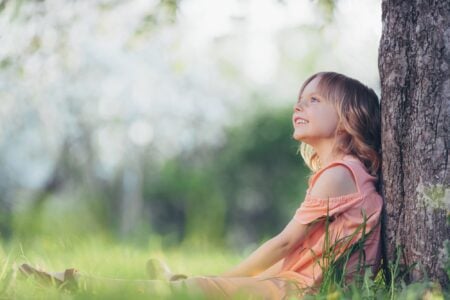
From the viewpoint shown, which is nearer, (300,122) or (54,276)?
(54,276)

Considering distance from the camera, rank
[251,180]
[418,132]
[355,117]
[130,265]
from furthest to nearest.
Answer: [251,180] → [130,265] → [355,117] → [418,132]

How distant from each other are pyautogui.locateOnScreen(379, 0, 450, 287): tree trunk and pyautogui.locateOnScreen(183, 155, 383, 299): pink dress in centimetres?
7

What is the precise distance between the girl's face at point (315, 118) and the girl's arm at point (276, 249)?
386 millimetres

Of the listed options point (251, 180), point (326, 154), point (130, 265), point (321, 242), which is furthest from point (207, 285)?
point (251, 180)

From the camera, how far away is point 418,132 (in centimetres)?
261

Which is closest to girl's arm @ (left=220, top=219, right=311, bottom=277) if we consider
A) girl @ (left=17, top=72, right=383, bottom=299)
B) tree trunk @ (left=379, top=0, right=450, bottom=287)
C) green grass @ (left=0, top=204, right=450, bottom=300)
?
girl @ (left=17, top=72, right=383, bottom=299)

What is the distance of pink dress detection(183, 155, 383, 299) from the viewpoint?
269cm

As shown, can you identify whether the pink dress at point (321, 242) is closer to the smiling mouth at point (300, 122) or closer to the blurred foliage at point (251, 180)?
the smiling mouth at point (300, 122)

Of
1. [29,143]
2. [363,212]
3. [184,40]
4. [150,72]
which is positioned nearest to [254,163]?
[150,72]

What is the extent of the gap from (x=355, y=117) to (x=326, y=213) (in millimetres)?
431

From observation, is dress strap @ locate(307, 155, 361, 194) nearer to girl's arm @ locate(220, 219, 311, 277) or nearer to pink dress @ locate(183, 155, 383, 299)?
pink dress @ locate(183, 155, 383, 299)

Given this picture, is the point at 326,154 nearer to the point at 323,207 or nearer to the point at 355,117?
the point at 355,117

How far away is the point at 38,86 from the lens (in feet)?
15.6

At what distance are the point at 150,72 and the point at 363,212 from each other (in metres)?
10.9
